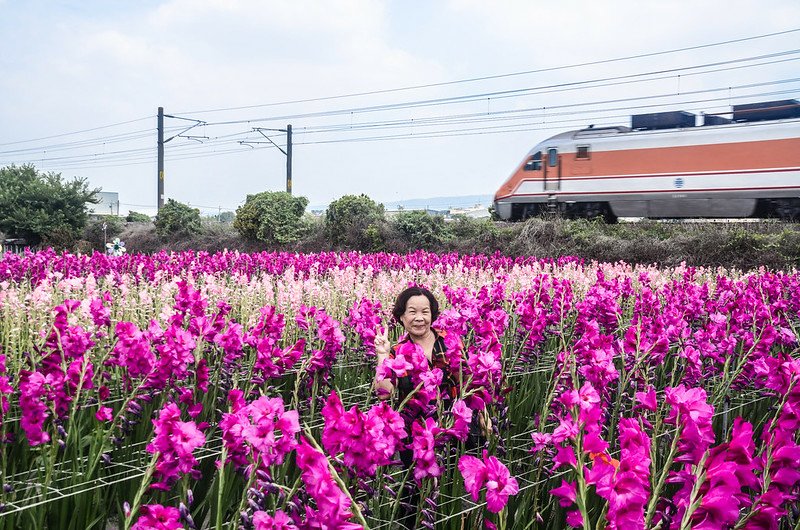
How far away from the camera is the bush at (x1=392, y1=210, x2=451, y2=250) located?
21656mm

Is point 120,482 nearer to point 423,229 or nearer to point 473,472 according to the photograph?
point 473,472

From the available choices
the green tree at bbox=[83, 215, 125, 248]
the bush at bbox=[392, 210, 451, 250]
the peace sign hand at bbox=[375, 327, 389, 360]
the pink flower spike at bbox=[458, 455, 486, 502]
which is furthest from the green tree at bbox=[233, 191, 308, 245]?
the pink flower spike at bbox=[458, 455, 486, 502]

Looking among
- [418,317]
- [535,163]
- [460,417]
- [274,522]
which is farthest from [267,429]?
[535,163]

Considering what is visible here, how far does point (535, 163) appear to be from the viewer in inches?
898

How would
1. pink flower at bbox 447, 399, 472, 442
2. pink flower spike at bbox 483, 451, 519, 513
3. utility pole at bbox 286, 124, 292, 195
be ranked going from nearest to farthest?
pink flower spike at bbox 483, 451, 519, 513 < pink flower at bbox 447, 399, 472, 442 < utility pole at bbox 286, 124, 292, 195

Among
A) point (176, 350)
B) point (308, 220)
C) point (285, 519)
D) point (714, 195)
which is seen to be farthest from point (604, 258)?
point (285, 519)

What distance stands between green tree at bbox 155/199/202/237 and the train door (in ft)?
47.0

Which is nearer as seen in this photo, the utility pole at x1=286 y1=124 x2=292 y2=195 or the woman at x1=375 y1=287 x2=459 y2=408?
the woman at x1=375 y1=287 x2=459 y2=408

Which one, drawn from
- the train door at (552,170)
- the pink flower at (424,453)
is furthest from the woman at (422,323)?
the train door at (552,170)

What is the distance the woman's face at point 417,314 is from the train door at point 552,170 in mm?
19299

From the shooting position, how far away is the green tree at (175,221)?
2892cm

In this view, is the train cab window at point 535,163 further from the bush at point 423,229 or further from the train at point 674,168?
the bush at point 423,229

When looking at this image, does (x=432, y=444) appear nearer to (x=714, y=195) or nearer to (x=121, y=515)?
(x=121, y=515)

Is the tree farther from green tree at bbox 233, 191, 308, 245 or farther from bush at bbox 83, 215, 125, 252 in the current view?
green tree at bbox 233, 191, 308, 245
